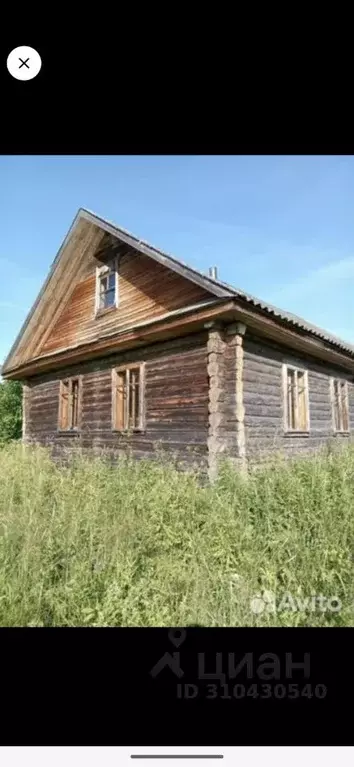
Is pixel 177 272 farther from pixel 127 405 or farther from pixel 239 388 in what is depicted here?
pixel 127 405

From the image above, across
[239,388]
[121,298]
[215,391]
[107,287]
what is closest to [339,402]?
[239,388]

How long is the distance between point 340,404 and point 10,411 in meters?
9.56

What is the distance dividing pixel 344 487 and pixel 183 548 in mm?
2020

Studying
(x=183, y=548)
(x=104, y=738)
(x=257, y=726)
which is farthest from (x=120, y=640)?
(x=183, y=548)

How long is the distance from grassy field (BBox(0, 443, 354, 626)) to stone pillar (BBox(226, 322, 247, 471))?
0.96m

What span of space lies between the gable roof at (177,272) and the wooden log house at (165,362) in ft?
0.07

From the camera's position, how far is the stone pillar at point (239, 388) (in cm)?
542

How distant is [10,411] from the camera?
506 inches

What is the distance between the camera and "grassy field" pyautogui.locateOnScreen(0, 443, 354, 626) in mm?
2020

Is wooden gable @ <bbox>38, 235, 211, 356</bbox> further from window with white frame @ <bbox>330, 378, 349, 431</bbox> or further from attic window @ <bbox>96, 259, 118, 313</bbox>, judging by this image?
window with white frame @ <bbox>330, 378, 349, 431</bbox>
